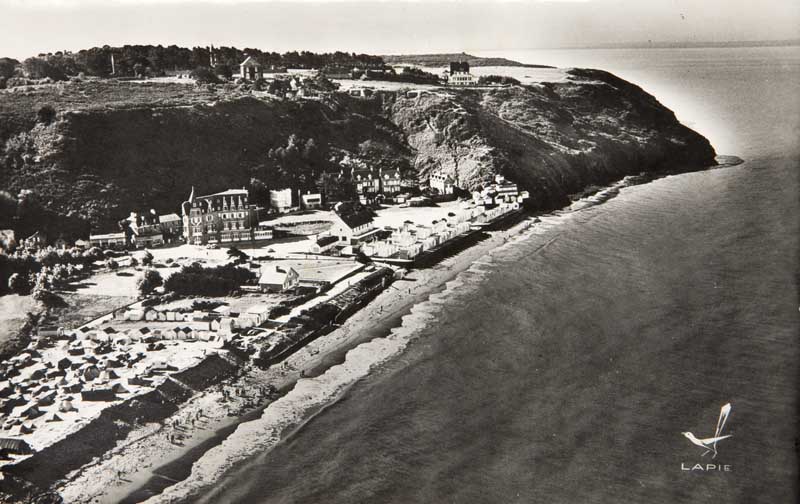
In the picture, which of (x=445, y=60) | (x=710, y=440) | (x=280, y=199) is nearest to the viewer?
(x=710, y=440)

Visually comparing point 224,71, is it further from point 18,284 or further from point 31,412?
point 31,412

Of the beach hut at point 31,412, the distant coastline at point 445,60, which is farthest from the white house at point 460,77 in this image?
the beach hut at point 31,412

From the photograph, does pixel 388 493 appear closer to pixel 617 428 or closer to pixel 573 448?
pixel 573 448

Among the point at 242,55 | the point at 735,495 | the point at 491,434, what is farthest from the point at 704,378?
the point at 242,55

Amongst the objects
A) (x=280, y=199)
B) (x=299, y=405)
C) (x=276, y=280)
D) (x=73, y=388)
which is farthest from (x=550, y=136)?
(x=73, y=388)

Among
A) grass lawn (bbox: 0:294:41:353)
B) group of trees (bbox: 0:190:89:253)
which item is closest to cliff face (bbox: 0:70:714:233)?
group of trees (bbox: 0:190:89:253)

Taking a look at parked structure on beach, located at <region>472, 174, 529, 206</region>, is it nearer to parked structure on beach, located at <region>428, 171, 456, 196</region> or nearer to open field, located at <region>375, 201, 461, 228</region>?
open field, located at <region>375, 201, 461, 228</region>
